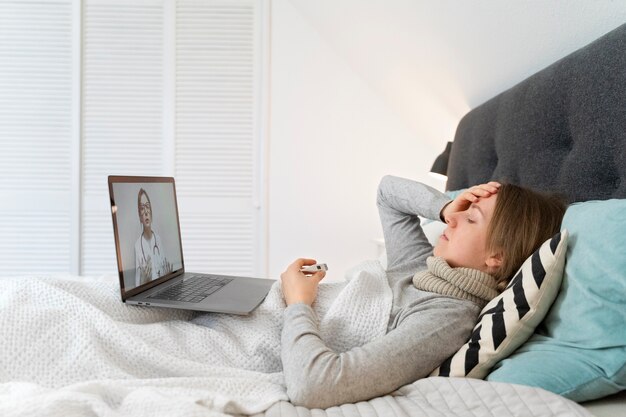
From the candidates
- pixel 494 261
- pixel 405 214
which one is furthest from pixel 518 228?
pixel 405 214

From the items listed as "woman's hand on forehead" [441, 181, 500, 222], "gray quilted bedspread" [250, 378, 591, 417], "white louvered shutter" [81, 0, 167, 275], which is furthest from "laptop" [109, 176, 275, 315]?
"white louvered shutter" [81, 0, 167, 275]

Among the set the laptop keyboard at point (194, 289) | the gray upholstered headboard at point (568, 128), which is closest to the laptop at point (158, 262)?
the laptop keyboard at point (194, 289)

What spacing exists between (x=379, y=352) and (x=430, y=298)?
0.20m

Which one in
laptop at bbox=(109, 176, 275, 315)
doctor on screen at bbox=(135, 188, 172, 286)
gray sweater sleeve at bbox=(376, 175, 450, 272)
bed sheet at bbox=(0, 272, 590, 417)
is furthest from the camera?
gray sweater sleeve at bbox=(376, 175, 450, 272)

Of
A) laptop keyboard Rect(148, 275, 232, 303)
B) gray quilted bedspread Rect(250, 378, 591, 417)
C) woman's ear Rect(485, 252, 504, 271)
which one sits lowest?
gray quilted bedspread Rect(250, 378, 591, 417)

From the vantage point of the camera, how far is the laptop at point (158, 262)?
1.14 metres

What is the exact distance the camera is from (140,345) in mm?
928

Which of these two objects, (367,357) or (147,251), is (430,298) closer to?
(367,357)

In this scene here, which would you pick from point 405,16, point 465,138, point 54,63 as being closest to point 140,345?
point 465,138

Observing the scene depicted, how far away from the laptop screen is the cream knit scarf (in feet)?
2.10

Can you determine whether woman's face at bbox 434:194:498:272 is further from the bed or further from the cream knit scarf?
the bed

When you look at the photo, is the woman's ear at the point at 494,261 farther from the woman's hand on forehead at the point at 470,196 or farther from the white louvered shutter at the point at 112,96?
the white louvered shutter at the point at 112,96

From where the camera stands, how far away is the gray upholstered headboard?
103cm

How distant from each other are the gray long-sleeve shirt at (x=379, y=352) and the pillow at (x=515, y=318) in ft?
0.15
